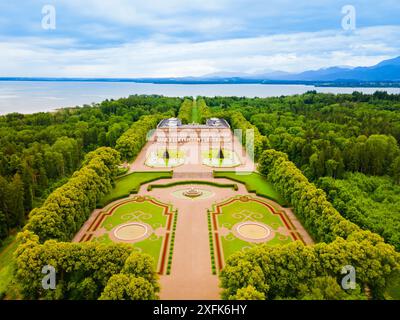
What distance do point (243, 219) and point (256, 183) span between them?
1225cm

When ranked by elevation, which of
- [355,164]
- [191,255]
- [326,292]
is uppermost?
[355,164]

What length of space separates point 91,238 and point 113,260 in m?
10.3

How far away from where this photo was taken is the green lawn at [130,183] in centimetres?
4309

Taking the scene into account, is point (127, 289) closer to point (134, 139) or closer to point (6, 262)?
point (6, 262)

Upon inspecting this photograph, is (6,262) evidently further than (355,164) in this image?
No

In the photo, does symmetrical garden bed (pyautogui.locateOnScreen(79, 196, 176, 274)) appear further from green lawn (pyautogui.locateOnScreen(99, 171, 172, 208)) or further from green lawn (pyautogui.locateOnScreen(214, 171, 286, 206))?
green lawn (pyautogui.locateOnScreen(214, 171, 286, 206))

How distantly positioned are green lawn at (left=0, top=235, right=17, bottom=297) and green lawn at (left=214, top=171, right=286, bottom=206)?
29406 mm

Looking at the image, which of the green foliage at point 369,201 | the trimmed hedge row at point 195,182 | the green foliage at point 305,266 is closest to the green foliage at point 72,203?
the trimmed hedge row at point 195,182

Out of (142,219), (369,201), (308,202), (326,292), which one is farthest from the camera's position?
(369,201)

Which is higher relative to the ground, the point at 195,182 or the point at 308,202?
the point at 308,202

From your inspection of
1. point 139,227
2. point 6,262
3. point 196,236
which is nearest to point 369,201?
point 196,236

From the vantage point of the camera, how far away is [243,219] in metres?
37.4
